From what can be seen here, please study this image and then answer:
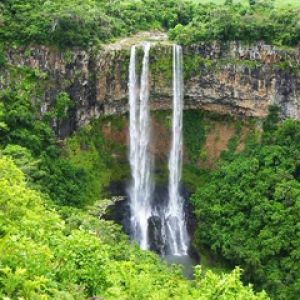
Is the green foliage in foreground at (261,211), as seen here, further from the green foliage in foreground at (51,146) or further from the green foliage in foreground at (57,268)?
the green foliage in foreground at (57,268)

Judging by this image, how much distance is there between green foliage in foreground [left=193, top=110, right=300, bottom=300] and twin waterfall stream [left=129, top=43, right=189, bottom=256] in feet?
6.51

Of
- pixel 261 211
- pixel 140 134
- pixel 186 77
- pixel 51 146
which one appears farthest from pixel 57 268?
pixel 186 77

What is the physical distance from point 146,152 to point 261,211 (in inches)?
339

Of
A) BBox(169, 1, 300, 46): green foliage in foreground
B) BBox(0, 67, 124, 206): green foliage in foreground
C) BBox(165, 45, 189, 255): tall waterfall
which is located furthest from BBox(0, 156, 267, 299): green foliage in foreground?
BBox(169, 1, 300, 46): green foliage in foreground

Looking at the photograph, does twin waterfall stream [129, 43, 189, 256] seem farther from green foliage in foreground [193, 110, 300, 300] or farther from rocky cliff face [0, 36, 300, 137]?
green foliage in foreground [193, 110, 300, 300]

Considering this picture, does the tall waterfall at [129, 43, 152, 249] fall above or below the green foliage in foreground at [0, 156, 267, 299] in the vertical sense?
below

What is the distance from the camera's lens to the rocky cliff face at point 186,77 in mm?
31016

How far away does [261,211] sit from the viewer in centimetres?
2756

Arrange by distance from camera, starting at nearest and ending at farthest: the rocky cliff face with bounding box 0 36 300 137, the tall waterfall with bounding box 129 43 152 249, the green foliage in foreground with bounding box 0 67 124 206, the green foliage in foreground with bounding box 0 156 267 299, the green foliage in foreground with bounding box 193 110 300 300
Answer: the green foliage in foreground with bounding box 0 156 267 299
the green foliage in foreground with bounding box 193 110 300 300
the green foliage in foreground with bounding box 0 67 124 206
the rocky cliff face with bounding box 0 36 300 137
the tall waterfall with bounding box 129 43 152 249

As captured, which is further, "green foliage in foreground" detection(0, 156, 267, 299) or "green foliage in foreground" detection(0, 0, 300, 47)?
"green foliage in foreground" detection(0, 0, 300, 47)

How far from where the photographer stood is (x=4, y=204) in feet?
41.1

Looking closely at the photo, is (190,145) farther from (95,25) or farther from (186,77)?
(95,25)

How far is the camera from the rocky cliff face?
31.0 metres

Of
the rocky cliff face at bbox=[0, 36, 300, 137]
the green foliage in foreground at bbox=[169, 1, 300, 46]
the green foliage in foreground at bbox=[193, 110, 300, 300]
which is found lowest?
the green foliage in foreground at bbox=[193, 110, 300, 300]
